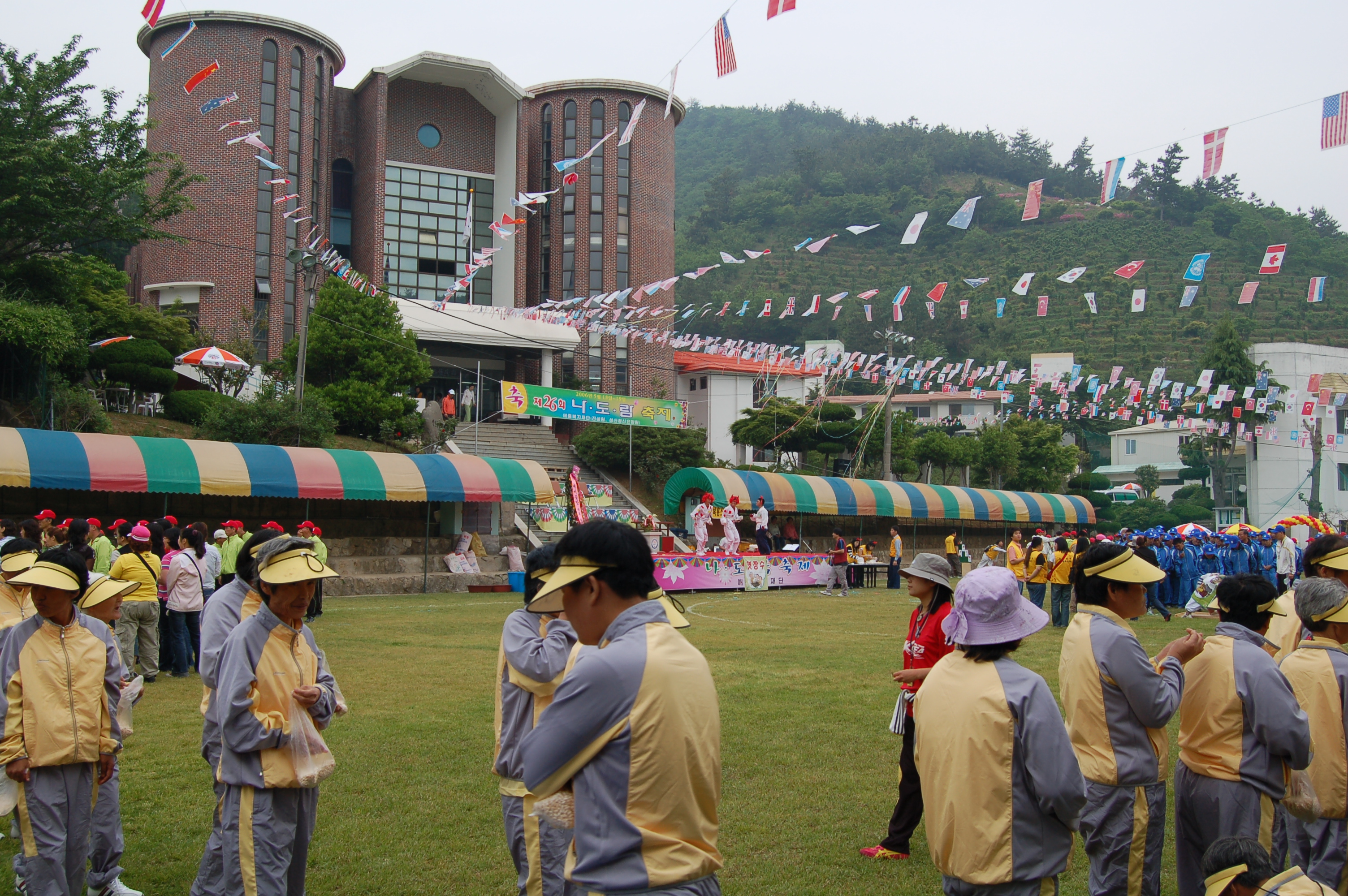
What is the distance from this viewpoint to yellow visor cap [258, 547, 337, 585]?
3.84m

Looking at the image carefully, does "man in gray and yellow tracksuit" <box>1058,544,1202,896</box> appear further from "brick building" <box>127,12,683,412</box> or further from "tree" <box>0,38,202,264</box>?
Result: "brick building" <box>127,12,683,412</box>

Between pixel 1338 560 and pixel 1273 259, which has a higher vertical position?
pixel 1273 259

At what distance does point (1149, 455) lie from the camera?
6469 centimetres

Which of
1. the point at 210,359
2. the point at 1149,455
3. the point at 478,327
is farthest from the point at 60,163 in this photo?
the point at 1149,455

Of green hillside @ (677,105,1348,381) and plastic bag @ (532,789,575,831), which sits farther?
green hillside @ (677,105,1348,381)

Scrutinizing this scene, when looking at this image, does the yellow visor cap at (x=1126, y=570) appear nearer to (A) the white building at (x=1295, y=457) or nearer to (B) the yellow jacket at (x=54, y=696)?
(B) the yellow jacket at (x=54, y=696)

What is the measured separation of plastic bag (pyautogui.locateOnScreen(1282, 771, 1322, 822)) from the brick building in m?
36.7

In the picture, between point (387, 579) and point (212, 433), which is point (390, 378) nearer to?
point (212, 433)

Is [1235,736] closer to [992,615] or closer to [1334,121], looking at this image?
[992,615]

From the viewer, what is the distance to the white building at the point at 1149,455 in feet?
203

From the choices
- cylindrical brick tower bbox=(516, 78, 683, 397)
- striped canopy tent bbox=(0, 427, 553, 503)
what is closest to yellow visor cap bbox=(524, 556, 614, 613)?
striped canopy tent bbox=(0, 427, 553, 503)

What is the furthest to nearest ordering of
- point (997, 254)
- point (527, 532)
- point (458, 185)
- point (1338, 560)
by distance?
point (997, 254)
point (458, 185)
point (527, 532)
point (1338, 560)

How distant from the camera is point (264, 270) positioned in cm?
3791

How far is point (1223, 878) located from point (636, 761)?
176 cm
